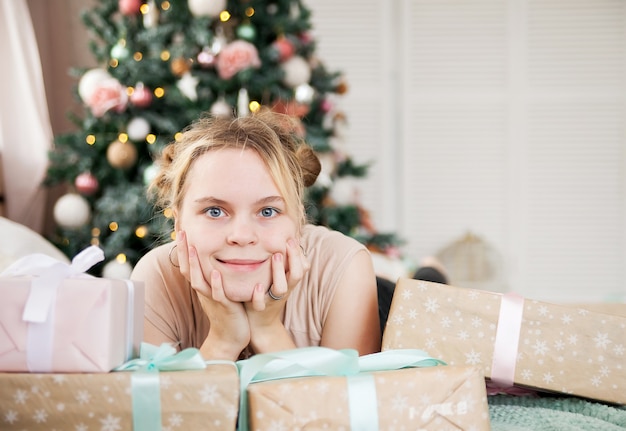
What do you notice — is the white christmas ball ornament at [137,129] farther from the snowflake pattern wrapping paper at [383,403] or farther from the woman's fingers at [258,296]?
the snowflake pattern wrapping paper at [383,403]

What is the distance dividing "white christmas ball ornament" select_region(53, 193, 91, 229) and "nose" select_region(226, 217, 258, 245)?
1951mm

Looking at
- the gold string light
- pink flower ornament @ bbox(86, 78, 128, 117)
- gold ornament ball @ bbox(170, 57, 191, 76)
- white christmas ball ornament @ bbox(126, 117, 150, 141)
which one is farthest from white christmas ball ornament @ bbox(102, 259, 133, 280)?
gold ornament ball @ bbox(170, 57, 191, 76)

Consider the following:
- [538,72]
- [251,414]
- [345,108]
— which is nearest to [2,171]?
[345,108]

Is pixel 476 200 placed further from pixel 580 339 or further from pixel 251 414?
pixel 251 414

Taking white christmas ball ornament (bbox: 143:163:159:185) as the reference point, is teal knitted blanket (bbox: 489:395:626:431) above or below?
below

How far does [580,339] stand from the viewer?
114 centimetres

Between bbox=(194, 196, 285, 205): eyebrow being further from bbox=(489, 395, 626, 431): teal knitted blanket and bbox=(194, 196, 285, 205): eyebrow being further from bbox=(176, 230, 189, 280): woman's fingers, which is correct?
bbox=(489, 395, 626, 431): teal knitted blanket

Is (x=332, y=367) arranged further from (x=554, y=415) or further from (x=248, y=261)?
(x=554, y=415)

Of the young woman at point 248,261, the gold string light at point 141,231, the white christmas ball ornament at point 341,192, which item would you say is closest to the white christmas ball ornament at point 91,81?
the gold string light at point 141,231

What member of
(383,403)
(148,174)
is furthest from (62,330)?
(148,174)

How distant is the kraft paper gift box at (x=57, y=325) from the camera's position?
0.83m

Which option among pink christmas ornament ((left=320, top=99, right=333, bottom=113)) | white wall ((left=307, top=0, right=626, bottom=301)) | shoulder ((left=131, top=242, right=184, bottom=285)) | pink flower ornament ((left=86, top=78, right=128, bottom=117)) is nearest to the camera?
shoulder ((left=131, top=242, right=184, bottom=285))

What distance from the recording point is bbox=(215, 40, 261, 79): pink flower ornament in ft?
8.97

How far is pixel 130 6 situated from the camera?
2.88 meters
